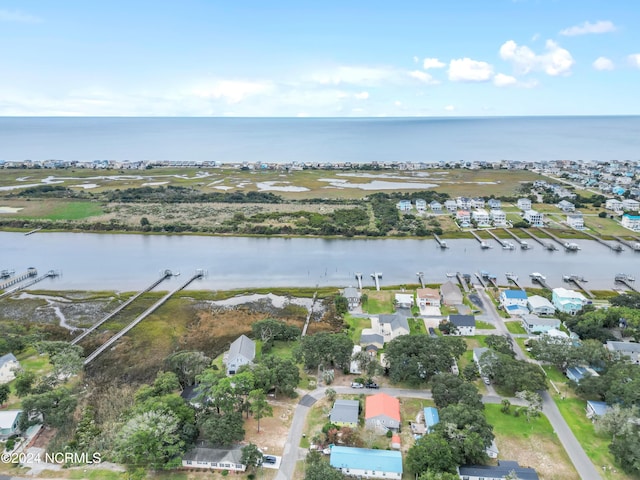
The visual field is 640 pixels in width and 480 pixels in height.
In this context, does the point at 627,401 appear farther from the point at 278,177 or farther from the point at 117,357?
the point at 278,177

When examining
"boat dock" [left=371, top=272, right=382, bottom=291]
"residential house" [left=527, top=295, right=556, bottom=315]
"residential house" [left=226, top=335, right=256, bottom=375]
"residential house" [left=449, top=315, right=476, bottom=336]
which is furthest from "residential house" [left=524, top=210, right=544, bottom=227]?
"residential house" [left=226, top=335, right=256, bottom=375]

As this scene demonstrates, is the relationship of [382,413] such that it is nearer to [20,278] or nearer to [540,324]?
[540,324]

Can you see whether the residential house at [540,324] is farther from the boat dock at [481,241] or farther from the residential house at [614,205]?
the residential house at [614,205]

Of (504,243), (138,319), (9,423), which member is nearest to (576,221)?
(504,243)

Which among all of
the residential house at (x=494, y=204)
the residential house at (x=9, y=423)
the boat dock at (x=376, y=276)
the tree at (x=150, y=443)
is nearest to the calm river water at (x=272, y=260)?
the boat dock at (x=376, y=276)

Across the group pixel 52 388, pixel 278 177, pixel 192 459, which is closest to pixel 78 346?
pixel 52 388

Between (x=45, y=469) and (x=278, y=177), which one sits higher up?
(x=278, y=177)
